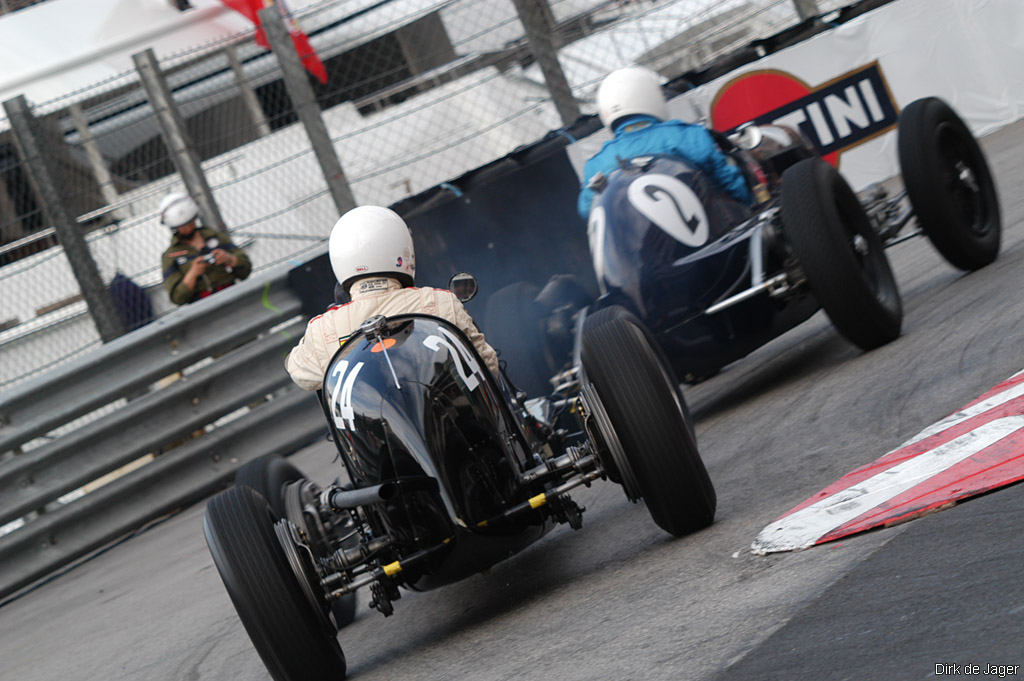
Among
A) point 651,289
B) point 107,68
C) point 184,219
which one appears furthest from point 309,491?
point 107,68

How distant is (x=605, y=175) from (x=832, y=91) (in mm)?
4942

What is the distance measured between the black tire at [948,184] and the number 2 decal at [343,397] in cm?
296

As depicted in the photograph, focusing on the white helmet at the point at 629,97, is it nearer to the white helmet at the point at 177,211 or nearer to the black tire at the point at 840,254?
the black tire at the point at 840,254

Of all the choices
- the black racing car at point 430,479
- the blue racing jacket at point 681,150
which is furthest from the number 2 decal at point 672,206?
the black racing car at point 430,479

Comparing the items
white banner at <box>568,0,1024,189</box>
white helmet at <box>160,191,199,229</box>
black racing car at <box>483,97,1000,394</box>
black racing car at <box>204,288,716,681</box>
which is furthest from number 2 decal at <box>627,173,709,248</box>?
white helmet at <box>160,191,199,229</box>

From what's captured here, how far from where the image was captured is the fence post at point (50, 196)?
28.2 feet

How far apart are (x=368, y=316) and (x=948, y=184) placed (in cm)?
297

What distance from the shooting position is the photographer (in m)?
8.70

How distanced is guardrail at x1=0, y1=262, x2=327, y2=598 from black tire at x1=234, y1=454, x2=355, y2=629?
3.91 m

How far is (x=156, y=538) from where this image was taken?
26.4 feet

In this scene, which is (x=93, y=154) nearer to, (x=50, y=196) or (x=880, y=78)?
(x=50, y=196)

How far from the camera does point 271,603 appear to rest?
348 centimetres

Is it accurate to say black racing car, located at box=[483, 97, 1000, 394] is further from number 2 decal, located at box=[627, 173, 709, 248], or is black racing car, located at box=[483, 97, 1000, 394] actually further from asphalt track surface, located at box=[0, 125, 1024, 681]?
asphalt track surface, located at box=[0, 125, 1024, 681]

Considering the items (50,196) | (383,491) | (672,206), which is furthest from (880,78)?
(383,491)
